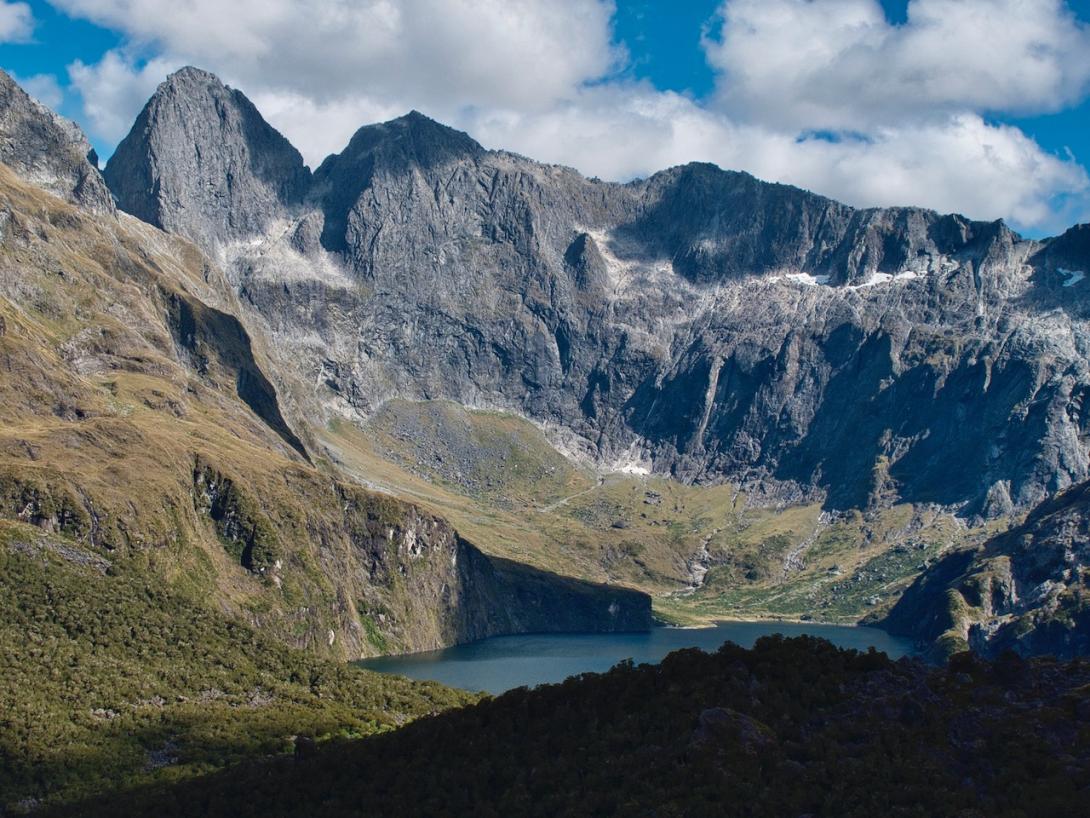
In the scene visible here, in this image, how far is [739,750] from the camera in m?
62.6

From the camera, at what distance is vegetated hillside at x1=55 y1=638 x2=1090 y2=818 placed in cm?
5831

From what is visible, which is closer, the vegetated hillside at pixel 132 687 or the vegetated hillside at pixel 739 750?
the vegetated hillside at pixel 739 750

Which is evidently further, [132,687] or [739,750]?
[132,687]

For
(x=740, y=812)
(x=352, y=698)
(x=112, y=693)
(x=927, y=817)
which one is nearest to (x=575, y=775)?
A: (x=740, y=812)

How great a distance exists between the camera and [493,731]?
76.6 meters

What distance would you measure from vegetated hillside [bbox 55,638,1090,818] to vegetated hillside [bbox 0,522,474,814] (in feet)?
116

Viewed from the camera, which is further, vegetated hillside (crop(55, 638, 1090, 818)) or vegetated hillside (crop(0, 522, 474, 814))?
vegetated hillside (crop(0, 522, 474, 814))

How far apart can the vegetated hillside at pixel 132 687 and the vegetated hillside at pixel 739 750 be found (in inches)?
1388

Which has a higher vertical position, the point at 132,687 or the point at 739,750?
the point at 739,750

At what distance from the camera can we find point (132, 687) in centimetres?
14062

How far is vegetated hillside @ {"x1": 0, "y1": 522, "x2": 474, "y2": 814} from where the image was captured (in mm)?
116062

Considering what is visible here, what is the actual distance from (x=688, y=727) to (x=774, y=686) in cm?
592

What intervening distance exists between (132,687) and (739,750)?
9736 centimetres

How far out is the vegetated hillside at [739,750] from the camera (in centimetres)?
5831
